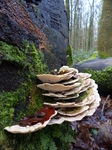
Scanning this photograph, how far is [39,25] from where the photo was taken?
5.57 ft

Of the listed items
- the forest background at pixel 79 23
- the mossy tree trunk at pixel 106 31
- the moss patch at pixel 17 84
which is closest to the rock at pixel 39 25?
the moss patch at pixel 17 84

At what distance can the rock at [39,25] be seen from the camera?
4.08 feet

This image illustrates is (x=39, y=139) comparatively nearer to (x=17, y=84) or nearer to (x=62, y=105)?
(x=62, y=105)

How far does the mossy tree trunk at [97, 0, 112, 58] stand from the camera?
6.68m

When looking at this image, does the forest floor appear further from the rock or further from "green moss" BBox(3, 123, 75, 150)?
the rock

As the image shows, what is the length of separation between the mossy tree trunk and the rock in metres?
4.73

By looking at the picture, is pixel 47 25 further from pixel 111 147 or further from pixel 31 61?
pixel 111 147

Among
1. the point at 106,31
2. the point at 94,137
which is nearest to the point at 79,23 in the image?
the point at 106,31

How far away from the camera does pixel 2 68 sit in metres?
1.20

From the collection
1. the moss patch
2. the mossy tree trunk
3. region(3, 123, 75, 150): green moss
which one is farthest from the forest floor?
the mossy tree trunk

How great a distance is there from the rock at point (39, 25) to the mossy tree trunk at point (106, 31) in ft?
15.5

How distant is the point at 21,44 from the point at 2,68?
0.32 metres

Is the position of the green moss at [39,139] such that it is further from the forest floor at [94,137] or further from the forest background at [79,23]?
the forest background at [79,23]

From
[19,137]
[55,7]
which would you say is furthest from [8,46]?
[55,7]
